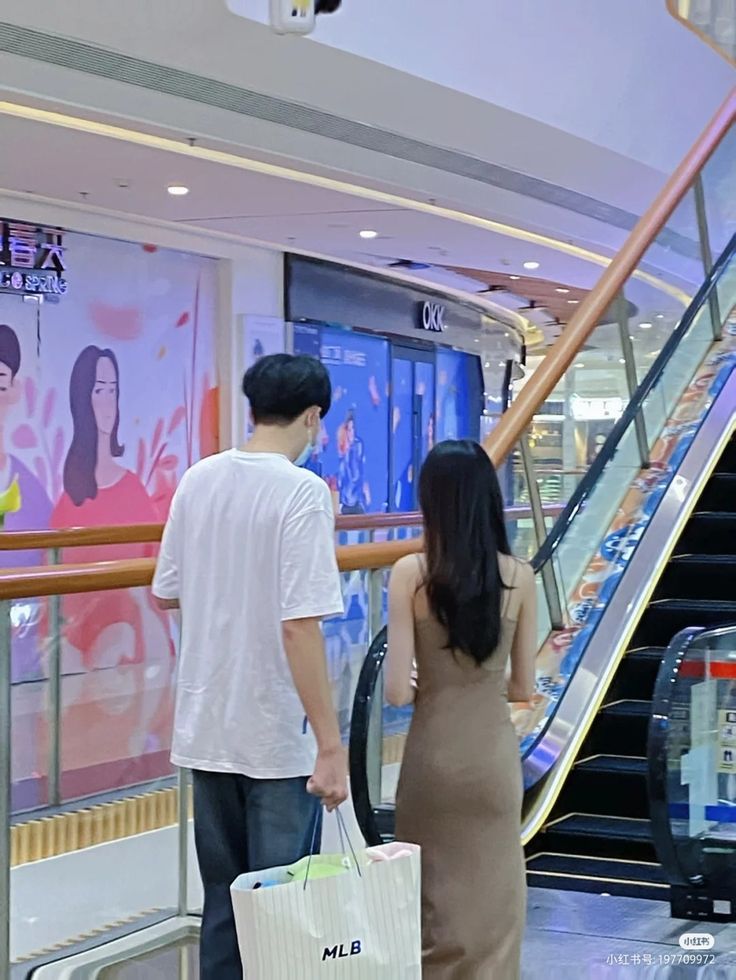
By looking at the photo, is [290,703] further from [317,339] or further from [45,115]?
[317,339]

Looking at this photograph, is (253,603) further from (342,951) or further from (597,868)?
(597,868)

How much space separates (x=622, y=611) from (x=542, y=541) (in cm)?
44

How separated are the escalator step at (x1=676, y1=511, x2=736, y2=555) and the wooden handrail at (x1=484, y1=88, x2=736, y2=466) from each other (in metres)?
1.14

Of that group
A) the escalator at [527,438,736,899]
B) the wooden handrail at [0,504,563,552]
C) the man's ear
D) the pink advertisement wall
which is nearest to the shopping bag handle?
the escalator at [527,438,736,899]

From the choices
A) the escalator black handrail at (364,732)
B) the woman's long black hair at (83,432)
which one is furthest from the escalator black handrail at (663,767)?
the woman's long black hair at (83,432)

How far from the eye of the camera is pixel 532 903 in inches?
175

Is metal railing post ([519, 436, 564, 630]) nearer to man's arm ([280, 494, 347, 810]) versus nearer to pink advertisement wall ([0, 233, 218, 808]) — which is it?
pink advertisement wall ([0, 233, 218, 808])

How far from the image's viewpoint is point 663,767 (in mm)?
4129

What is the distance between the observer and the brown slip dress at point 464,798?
10.2ft

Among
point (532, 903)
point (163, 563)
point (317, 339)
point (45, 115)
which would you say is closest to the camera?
point (163, 563)

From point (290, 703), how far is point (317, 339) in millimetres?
11282

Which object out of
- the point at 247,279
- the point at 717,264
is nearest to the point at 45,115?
Answer: the point at 717,264

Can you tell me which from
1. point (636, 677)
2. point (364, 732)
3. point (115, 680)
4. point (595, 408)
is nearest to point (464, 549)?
point (364, 732)

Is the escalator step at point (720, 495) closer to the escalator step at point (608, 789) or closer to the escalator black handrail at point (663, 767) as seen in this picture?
the escalator step at point (608, 789)
